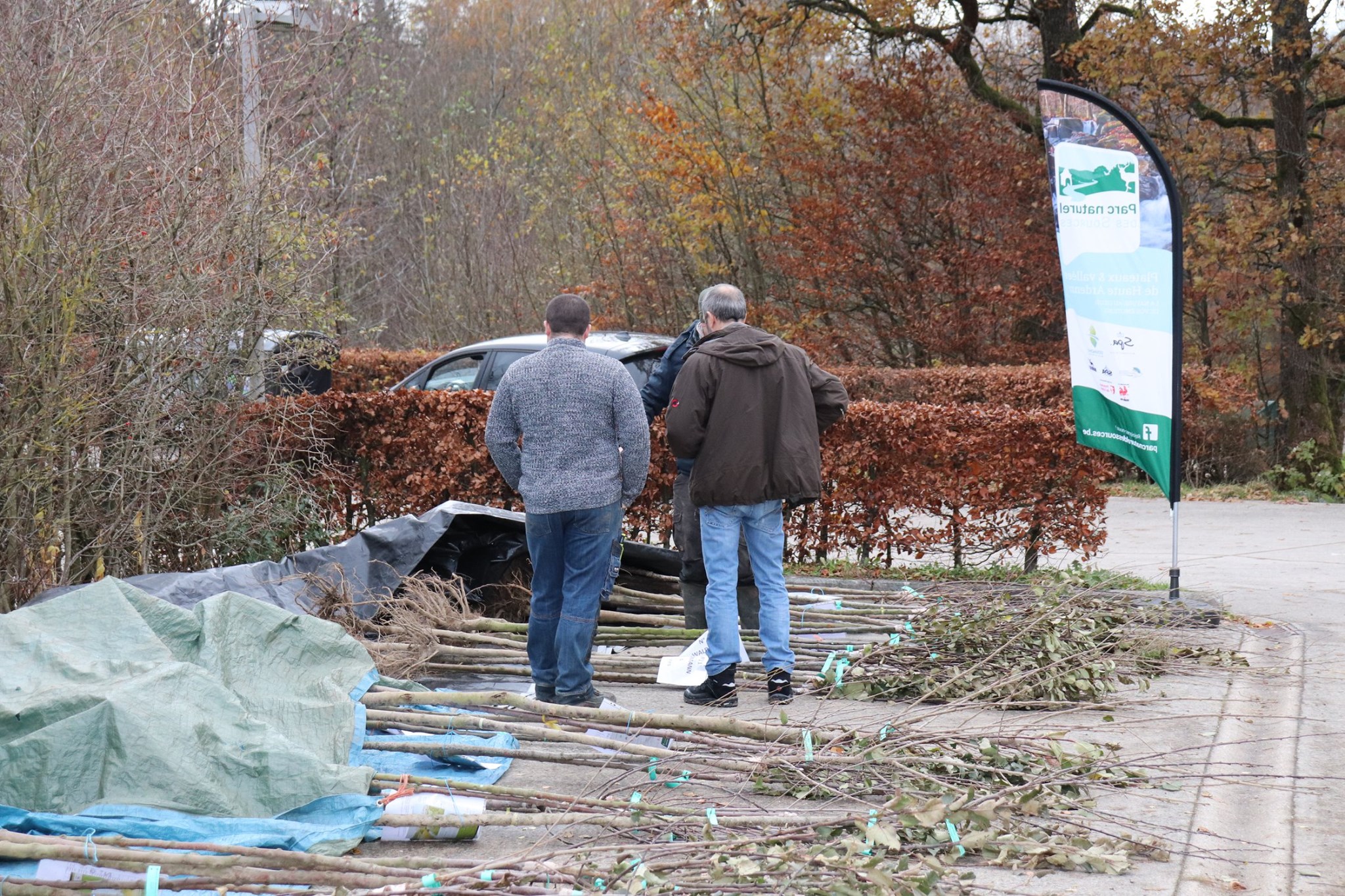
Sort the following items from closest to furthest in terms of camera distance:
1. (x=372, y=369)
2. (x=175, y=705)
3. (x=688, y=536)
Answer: (x=175, y=705) → (x=688, y=536) → (x=372, y=369)

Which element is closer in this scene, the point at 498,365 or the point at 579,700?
the point at 579,700

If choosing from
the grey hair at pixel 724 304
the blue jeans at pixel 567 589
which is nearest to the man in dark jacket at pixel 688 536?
the grey hair at pixel 724 304

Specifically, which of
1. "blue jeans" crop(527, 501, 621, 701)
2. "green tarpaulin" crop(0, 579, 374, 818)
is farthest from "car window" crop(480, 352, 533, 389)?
"green tarpaulin" crop(0, 579, 374, 818)

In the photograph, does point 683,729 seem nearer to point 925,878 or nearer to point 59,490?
point 925,878

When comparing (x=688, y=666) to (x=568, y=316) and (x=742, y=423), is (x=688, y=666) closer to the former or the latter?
(x=742, y=423)

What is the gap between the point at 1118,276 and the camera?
7762 mm

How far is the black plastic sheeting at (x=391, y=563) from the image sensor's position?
653cm

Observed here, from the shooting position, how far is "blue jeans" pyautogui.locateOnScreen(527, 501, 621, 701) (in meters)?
5.65

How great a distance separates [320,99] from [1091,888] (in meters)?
8.60

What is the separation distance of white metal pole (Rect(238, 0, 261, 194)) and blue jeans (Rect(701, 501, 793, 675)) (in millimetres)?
3810

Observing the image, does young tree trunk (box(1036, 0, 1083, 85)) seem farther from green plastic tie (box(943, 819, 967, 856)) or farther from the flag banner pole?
green plastic tie (box(943, 819, 967, 856))

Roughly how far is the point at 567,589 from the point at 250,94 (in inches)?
179

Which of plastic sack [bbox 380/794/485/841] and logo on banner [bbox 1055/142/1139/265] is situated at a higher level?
logo on banner [bbox 1055/142/1139/265]

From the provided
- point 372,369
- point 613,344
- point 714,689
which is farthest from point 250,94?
point 372,369
